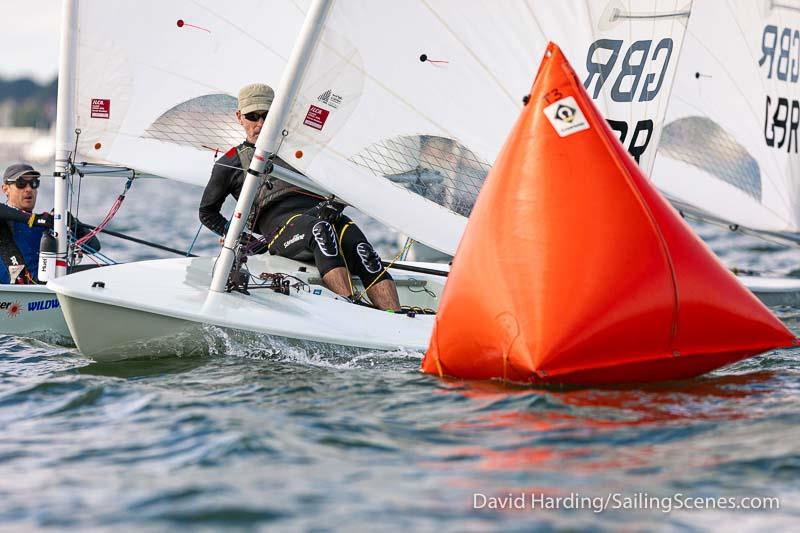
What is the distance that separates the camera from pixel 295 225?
6312 mm

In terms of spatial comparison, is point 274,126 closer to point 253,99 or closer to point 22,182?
point 253,99

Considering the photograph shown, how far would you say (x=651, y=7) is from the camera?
6730 mm

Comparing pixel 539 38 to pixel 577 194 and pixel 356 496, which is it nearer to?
pixel 577 194

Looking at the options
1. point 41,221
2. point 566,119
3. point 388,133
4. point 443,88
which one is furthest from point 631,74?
point 41,221

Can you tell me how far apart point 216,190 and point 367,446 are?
2728 millimetres

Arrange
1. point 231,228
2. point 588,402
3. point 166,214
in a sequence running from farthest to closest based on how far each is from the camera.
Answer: point 166,214
point 231,228
point 588,402

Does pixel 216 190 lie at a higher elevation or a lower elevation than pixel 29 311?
higher

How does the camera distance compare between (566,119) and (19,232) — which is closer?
(566,119)

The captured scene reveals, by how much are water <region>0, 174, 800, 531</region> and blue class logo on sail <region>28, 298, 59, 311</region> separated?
55.1 inches

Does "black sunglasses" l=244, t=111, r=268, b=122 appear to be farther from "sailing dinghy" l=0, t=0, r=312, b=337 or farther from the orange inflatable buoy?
the orange inflatable buoy

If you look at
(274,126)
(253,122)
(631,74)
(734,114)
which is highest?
(734,114)

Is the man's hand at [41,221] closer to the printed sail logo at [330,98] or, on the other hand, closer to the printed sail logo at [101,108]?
the printed sail logo at [101,108]

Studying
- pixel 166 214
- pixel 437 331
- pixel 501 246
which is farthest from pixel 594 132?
pixel 166 214

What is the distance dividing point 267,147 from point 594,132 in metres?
1.64
